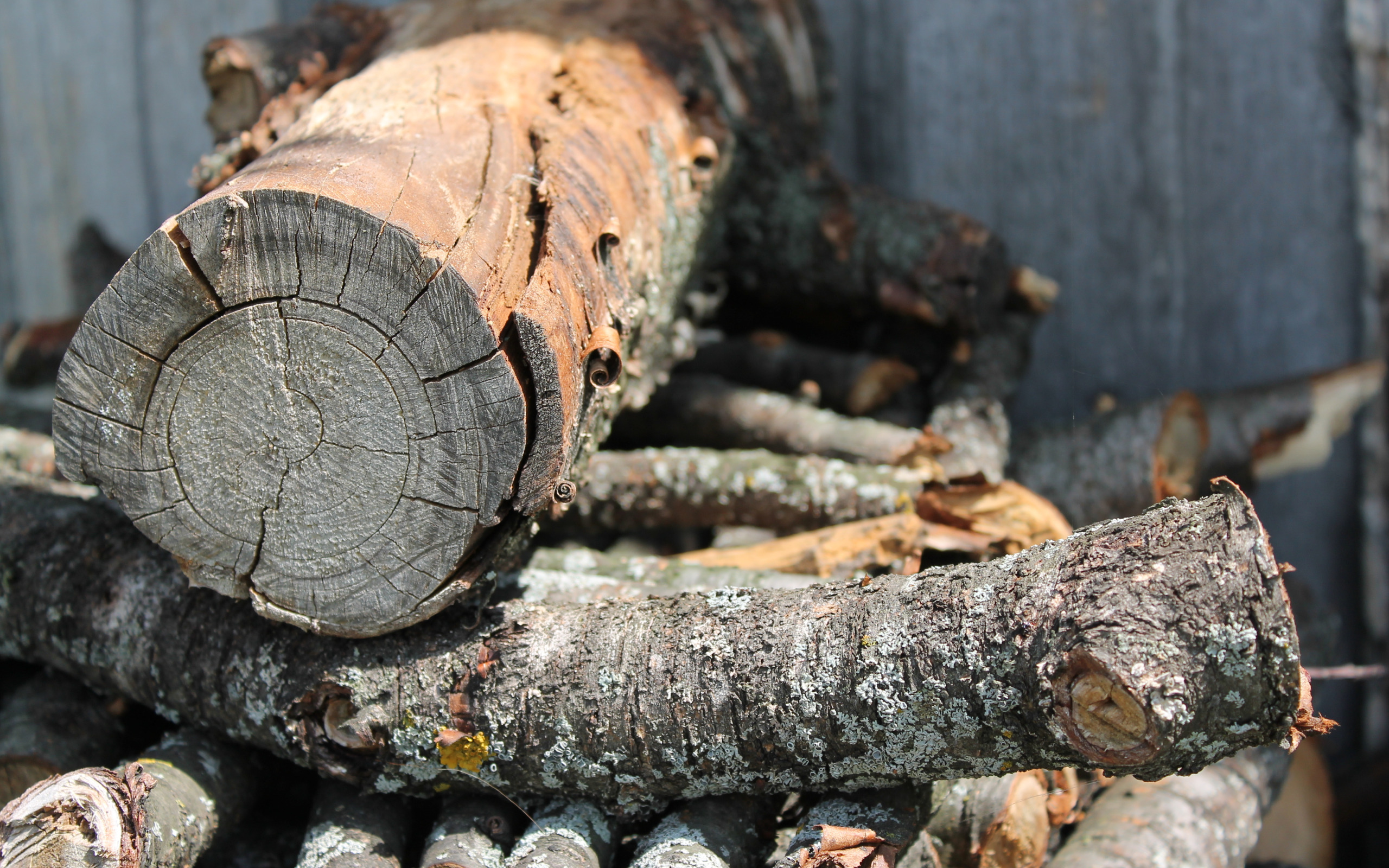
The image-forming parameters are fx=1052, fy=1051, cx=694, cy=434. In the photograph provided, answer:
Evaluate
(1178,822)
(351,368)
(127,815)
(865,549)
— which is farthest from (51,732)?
(1178,822)

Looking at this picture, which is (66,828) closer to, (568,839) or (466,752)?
(466,752)

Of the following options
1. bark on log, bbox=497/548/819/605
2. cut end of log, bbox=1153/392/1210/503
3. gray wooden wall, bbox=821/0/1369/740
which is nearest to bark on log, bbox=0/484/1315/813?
bark on log, bbox=497/548/819/605

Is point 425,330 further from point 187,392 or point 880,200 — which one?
point 880,200

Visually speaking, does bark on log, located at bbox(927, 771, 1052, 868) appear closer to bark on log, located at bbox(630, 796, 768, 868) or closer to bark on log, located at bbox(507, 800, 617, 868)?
bark on log, located at bbox(630, 796, 768, 868)

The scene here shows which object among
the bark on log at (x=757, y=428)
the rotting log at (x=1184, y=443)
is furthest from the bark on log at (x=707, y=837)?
the rotting log at (x=1184, y=443)

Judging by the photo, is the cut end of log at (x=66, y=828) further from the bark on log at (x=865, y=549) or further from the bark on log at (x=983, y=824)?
the bark on log at (x=983, y=824)

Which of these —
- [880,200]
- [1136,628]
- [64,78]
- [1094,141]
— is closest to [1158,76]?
[1094,141]
